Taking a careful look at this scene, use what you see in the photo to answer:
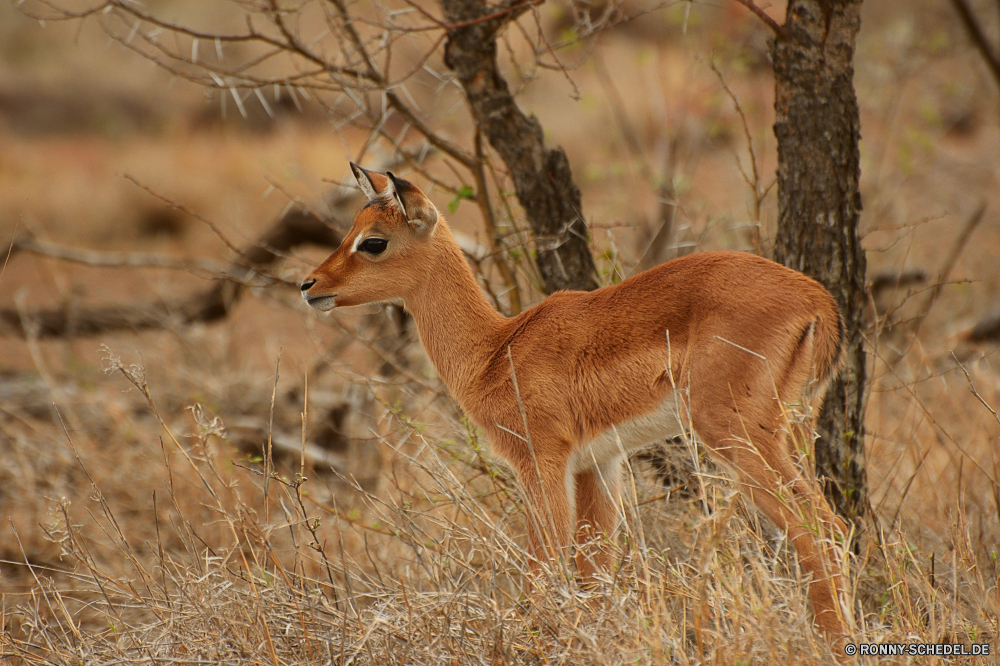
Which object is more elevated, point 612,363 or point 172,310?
point 612,363

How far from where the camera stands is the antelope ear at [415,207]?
168 inches

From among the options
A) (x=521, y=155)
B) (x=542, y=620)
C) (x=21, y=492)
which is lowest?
(x=21, y=492)

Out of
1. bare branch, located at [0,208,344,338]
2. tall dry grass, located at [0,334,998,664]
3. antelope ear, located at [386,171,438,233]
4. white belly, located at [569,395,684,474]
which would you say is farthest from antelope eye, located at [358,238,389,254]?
bare branch, located at [0,208,344,338]

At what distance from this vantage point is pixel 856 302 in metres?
4.54

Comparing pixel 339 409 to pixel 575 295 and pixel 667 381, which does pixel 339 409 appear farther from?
pixel 667 381

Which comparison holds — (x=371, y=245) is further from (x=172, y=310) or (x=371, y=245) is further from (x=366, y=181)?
(x=172, y=310)

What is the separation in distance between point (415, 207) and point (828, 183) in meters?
2.10

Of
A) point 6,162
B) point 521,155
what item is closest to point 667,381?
point 521,155

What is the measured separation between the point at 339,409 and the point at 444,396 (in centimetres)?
197

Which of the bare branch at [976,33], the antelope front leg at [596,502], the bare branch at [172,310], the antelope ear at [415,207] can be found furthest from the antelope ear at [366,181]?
the bare branch at [976,33]

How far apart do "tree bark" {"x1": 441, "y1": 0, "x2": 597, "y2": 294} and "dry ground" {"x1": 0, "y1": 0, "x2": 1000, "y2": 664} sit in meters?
0.37

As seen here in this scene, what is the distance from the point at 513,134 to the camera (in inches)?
203

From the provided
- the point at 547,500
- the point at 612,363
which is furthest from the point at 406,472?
the point at 612,363

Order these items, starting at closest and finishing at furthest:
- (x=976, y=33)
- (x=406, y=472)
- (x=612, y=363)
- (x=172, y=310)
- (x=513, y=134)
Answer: (x=612, y=363)
(x=513, y=134)
(x=406, y=472)
(x=976, y=33)
(x=172, y=310)
